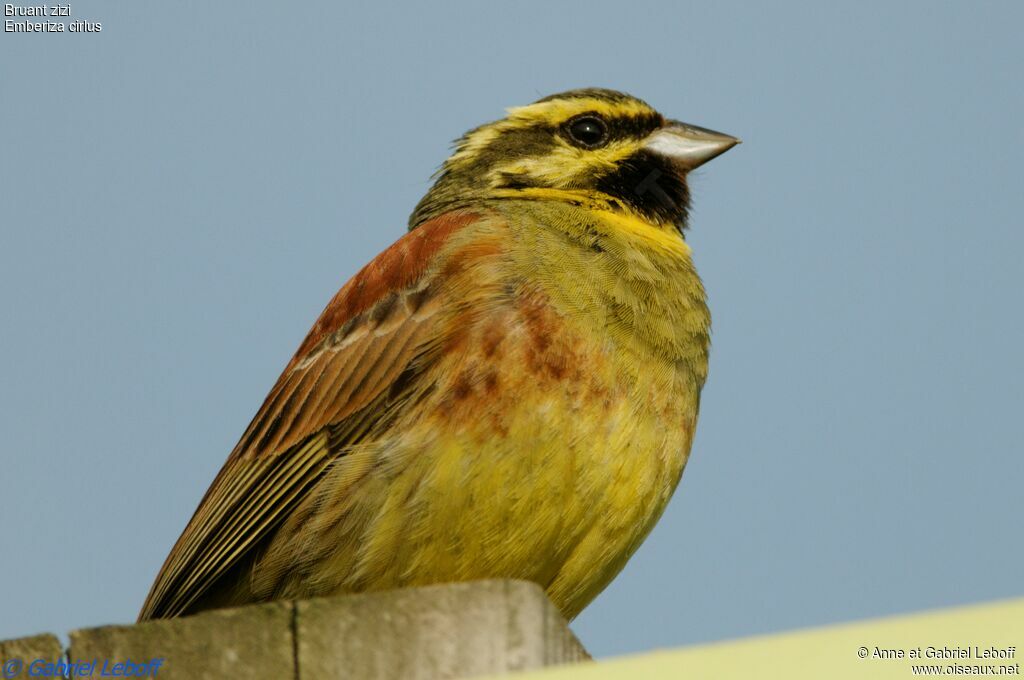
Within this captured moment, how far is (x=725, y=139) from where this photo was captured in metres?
6.44

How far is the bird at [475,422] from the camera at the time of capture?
14.8 feet

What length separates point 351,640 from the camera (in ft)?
8.24

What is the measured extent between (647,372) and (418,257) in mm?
1054

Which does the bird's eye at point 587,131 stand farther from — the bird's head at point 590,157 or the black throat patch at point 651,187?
the black throat patch at point 651,187

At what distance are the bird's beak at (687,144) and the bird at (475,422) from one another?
1.62 feet

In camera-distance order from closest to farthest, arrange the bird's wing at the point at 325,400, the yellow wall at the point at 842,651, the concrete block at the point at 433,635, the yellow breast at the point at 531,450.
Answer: the yellow wall at the point at 842,651
the concrete block at the point at 433,635
the yellow breast at the point at 531,450
the bird's wing at the point at 325,400

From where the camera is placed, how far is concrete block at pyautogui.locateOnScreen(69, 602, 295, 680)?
2506mm

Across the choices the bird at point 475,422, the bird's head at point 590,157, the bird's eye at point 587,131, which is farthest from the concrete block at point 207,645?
the bird's eye at point 587,131

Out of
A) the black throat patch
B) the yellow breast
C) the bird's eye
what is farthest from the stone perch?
the bird's eye

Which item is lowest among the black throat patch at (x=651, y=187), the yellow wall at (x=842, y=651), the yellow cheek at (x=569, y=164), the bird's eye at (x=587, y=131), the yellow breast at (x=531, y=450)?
the yellow breast at (x=531, y=450)

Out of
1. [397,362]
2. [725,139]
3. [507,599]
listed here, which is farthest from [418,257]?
[507,599]

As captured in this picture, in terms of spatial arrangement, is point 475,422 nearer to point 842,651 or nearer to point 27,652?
point 27,652

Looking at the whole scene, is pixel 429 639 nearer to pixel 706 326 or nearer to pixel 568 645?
pixel 568 645

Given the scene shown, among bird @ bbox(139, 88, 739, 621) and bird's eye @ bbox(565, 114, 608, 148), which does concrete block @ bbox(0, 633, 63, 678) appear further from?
bird's eye @ bbox(565, 114, 608, 148)
